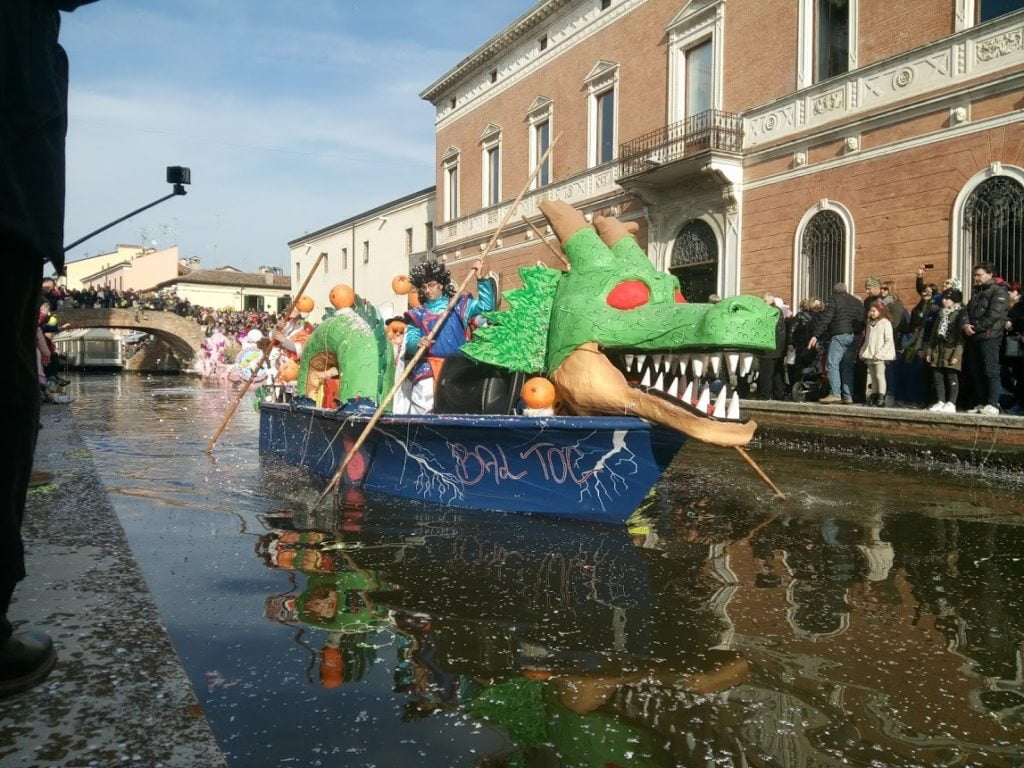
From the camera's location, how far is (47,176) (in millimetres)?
1783

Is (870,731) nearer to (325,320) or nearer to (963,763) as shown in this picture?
(963,763)

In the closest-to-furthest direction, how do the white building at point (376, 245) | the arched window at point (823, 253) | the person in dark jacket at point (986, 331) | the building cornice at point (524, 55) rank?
1. the person in dark jacket at point (986, 331)
2. the arched window at point (823, 253)
3. the building cornice at point (524, 55)
4. the white building at point (376, 245)

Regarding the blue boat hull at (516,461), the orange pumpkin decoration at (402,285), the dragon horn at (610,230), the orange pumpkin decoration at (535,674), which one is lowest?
the orange pumpkin decoration at (535,674)

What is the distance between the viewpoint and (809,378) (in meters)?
12.7

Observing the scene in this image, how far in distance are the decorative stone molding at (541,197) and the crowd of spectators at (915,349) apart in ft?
24.6

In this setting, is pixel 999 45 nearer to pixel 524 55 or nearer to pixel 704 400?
pixel 704 400

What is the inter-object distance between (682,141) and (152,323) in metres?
27.2

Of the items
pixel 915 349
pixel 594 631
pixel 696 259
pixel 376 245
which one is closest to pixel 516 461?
pixel 594 631

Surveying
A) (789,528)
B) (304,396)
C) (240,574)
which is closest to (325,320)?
(304,396)

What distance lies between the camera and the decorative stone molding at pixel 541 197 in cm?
2162

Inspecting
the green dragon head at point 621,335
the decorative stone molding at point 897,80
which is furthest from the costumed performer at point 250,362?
the decorative stone molding at point 897,80

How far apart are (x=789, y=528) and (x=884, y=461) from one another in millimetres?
4550

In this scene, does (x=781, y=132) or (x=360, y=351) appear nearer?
(x=360, y=351)

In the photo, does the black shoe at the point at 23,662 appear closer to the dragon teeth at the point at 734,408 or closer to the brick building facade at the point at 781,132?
the dragon teeth at the point at 734,408
